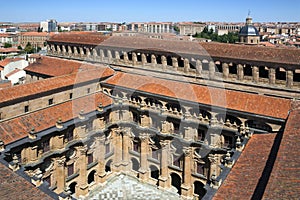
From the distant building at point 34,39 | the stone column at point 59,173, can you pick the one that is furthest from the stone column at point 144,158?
the distant building at point 34,39

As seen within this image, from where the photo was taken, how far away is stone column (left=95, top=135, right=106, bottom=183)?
3275cm

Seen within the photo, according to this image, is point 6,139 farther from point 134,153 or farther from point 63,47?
point 63,47

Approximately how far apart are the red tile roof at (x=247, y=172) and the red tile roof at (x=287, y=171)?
1.89 meters

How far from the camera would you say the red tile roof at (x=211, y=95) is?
2692cm

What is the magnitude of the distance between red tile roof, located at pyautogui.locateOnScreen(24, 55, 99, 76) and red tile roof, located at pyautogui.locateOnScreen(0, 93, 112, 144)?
649cm

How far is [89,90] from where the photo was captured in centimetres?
3734

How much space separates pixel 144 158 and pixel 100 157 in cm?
459

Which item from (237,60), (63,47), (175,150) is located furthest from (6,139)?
(63,47)

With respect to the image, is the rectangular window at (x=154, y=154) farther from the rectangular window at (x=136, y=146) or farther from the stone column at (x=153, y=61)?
the stone column at (x=153, y=61)

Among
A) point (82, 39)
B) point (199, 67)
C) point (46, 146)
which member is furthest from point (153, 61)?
point (46, 146)

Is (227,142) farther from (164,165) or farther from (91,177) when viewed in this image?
(91,177)

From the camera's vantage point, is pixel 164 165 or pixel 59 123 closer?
pixel 59 123

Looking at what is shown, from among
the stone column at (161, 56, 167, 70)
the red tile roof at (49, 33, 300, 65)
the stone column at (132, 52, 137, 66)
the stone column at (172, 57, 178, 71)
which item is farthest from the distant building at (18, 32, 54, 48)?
the stone column at (172, 57, 178, 71)

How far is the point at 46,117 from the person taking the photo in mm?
29281
